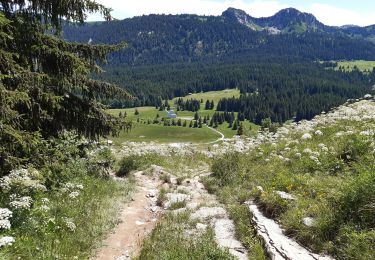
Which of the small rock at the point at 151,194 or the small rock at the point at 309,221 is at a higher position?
the small rock at the point at 309,221

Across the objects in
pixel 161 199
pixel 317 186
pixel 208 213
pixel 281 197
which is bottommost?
pixel 161 199

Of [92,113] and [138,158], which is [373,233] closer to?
[92,113]

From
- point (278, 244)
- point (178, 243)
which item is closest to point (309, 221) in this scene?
point (278, 244)

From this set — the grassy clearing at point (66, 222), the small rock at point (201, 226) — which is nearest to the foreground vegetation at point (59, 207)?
the grassy clearing at point (66, 222)

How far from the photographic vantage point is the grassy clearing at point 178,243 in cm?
750

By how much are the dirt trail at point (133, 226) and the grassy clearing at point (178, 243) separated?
459 mm

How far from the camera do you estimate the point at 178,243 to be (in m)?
8.47

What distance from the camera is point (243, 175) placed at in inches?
545

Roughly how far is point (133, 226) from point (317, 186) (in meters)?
5.16

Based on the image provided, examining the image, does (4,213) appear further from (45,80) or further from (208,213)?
(208,213)

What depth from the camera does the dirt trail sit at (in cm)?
871

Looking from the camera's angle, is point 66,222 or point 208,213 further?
point 208,213

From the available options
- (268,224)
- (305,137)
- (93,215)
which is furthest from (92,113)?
(305,137)

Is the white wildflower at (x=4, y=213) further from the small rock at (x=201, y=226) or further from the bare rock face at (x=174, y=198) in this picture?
the bare rock face at (x=174, y=198)
